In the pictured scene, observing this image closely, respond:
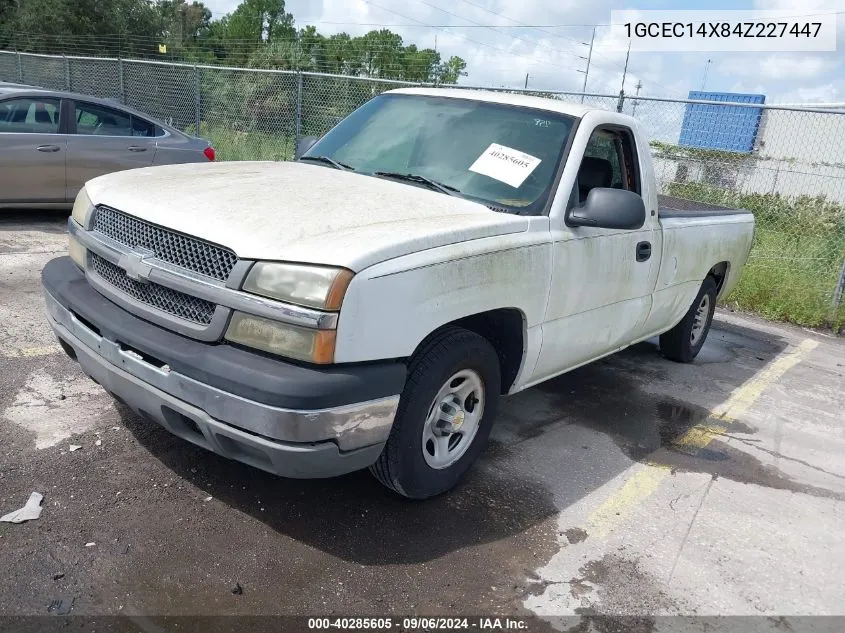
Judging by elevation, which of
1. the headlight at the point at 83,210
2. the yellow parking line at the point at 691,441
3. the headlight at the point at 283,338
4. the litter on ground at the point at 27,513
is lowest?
the yellow parking line at the point at 691,441

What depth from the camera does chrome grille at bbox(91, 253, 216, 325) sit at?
2.83m

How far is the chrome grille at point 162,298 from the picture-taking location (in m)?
2.83

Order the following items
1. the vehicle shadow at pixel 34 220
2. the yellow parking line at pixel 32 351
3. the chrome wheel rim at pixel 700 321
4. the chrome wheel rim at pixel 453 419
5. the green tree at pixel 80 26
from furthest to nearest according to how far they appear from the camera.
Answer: the green tree at pixel 80 26 → the vehicle shadow at pixel 34 220 → the chrome wheel rim at pixel 700 321 → the yellow parking line at pixel 32 351 → the chrome wheel rim at pixel 453 419

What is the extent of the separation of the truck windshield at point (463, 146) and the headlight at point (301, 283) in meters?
1.28

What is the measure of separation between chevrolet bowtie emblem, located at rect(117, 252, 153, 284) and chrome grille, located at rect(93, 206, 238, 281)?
0.19 feet

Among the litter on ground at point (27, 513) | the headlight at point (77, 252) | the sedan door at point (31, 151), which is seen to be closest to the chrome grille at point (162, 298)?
the headlight at point (77, 252)

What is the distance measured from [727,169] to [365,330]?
328 inches

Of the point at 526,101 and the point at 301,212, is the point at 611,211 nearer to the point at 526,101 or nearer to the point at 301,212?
the point at 526,101

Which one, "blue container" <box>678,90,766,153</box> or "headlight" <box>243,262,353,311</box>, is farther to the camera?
"blue container" <box>678,90,766,153</box>

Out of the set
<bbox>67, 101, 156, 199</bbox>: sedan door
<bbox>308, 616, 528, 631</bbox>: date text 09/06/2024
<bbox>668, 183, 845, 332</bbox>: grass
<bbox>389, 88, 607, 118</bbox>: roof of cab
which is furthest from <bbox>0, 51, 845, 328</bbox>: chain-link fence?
<bbox>308, 616, 528, 631</bbox>: date text 09/06/2024

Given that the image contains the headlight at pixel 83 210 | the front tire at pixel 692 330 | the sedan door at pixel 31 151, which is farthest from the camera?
the sedan door at pixel 31 151

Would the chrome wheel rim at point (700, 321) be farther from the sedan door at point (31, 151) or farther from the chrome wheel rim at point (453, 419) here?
the sedan door at point (31, 151)

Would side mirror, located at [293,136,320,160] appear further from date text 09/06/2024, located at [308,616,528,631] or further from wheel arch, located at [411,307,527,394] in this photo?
date text 09/06/2024, located at [308,616,528,631]


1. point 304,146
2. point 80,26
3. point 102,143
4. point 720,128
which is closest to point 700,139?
point 720,128
